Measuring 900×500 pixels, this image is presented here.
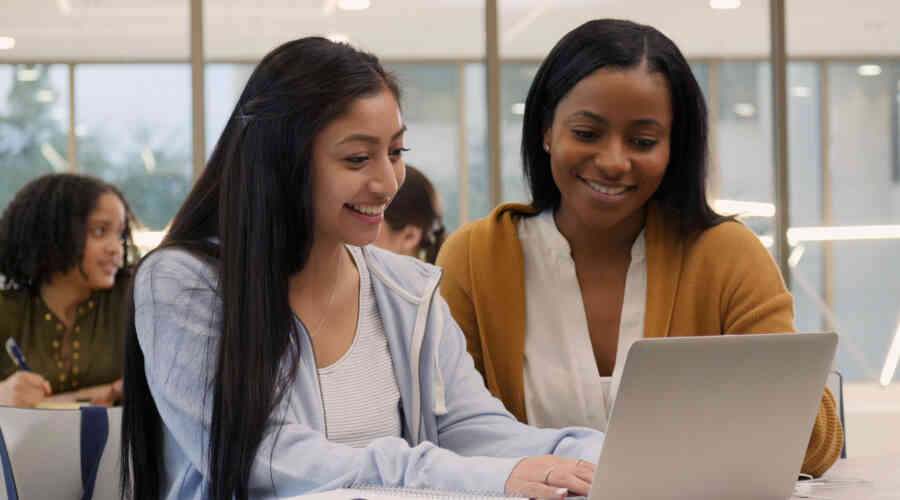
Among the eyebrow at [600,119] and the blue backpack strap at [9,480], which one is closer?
the blue backpack strap at [9,480]

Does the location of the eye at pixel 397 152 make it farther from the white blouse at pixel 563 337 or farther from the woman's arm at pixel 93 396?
the woman's arm at pixel 93 396

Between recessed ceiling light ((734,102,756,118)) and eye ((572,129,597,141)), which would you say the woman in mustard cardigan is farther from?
recessed ceiling light ((734,102,756,118))

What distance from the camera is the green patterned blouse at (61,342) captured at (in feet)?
11.0

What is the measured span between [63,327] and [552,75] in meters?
1.98

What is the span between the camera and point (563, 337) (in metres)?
2.08

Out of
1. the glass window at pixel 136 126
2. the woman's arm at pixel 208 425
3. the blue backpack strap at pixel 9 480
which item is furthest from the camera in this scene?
the glass window at pixel 136 126

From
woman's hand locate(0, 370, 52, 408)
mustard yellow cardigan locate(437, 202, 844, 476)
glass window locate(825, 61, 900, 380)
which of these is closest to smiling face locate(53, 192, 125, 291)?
woman's hand locate(0, 370, 52, 408)

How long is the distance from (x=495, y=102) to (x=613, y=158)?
3.72 m

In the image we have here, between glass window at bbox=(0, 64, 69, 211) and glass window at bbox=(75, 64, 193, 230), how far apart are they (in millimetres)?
84

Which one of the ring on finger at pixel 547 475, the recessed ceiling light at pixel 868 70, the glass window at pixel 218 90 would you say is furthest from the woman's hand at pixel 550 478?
the recessed ceiling light at pixel 868 70

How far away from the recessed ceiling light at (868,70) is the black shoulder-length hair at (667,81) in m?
4.03

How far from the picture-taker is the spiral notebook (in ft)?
4.44

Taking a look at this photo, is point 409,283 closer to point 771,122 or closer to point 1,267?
point 1,267

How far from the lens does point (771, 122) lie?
18.8 feet
